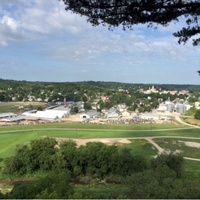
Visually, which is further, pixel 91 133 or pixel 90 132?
pixel 90 132

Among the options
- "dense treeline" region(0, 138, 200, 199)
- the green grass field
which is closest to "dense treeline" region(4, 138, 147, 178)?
"dense treeline" region(0, 138, 200, 199)

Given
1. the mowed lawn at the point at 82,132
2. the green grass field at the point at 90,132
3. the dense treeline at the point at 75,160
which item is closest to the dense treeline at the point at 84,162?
the dense treeline at the point at 75,160

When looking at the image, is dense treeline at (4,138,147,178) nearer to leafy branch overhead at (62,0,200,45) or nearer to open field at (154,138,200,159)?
open field at (154,138,200,159)

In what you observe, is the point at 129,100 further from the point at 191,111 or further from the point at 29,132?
the point at 29,132

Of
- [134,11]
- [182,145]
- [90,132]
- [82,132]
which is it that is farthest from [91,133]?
[134,11]

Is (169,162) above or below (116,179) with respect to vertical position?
above

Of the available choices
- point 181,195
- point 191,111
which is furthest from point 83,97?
point 181,195

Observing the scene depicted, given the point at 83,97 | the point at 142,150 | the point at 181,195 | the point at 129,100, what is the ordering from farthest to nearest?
the point at 83,97 → the point at 129,100 → the point at 142,150 → the point at 181,195

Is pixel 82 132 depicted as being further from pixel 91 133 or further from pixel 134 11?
pixel 134 11
